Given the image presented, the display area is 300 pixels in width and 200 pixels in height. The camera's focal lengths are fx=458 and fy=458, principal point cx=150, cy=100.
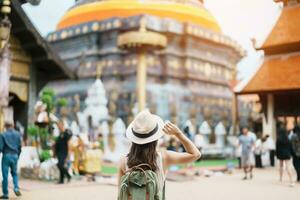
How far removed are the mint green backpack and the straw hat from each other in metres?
0.20

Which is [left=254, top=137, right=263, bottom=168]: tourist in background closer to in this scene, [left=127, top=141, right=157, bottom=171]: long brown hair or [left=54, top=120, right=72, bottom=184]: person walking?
[left=54, top=120, right=72, bottom=184]: person walking

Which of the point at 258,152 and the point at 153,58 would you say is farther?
the point at 153,58

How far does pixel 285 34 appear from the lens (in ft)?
56.5

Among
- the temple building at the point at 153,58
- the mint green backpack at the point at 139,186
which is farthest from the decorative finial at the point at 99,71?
the mint green backpack at the point at 139,186

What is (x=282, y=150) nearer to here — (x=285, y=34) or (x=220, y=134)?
(x=285, y=34)

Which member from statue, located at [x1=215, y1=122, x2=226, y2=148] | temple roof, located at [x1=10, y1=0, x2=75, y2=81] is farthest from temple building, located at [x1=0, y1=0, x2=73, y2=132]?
statue, located at [x1=215, y1=122, x2=226, y2=148]

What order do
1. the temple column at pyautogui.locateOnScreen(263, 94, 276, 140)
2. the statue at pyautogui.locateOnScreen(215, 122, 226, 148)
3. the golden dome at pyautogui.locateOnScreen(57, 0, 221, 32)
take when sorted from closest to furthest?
1. the temple column at pyautogui.locateOnScreen(263, 94, 276, 140)
2. the statue at pyautogui.locateOnScreen(215, 122, 226, 148)
3. the golden dome at pyautogui.locateOnScreen(57, 0, 221, 32)

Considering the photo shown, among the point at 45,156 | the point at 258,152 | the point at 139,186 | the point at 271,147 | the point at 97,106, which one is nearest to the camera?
the point at 139,186

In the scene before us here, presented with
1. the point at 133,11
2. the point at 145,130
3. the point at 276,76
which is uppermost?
the point at 133,11

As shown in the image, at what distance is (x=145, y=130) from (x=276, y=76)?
14811 millimetres

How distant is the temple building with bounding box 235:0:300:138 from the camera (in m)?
16.6

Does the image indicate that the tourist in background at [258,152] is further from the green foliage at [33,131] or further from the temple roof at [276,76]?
the green foliage at [33,131]

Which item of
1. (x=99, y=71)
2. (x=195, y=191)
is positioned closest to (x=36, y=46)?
(x=195, y=191)

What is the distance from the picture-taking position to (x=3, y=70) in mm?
10609
